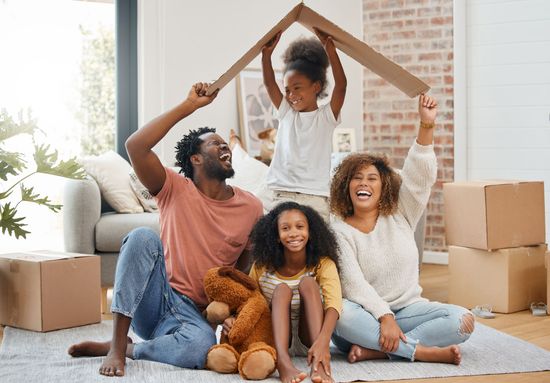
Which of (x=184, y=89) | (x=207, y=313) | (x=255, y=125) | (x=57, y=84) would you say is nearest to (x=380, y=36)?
(x=255, y=125)

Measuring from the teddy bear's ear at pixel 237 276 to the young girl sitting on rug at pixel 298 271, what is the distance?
0.09 m

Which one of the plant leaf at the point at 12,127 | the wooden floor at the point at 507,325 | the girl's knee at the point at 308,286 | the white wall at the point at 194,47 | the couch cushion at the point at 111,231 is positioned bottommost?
the wooden floor at the point at 507,325

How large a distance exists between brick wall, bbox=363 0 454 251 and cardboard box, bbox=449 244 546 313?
4.88 feet

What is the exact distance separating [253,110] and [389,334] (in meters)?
3.05

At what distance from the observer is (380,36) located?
607cm

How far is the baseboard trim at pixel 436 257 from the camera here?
19.2 ft

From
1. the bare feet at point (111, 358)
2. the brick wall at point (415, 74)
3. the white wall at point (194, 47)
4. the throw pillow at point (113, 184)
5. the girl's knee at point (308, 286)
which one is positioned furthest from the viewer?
the brick wall at point (415, 74)

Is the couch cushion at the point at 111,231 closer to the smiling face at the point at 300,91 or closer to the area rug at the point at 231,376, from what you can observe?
the area rug at the point at 231,376

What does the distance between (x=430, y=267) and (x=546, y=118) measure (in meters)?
1.25

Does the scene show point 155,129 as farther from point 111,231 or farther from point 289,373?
point 111,231

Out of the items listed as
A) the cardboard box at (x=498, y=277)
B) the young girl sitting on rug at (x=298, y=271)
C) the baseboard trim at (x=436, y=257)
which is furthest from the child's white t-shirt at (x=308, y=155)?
the baseboard trim at (x=436, y=257)

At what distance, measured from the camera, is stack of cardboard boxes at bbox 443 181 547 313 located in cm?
420

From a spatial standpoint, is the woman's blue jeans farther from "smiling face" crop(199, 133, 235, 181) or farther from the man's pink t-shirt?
"smiling face" crop(199, 133, 235, 181)

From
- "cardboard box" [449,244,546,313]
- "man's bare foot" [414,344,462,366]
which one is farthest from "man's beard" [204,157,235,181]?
"cardboard box" [449,244,546,313]
